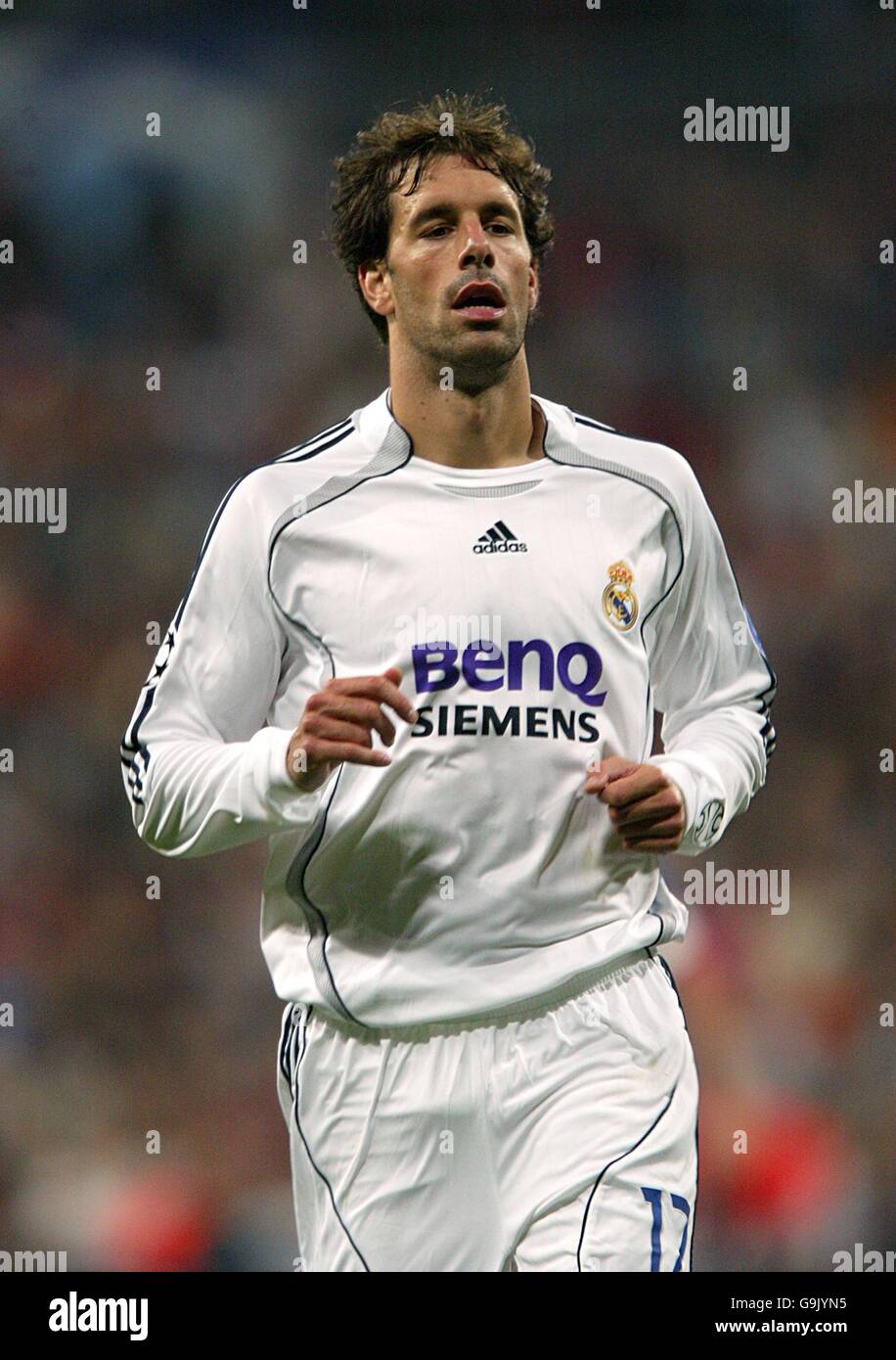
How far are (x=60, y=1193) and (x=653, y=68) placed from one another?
4.20 metres

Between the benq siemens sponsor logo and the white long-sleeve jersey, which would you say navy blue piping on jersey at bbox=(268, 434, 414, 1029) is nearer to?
the white long-sleeve jersey

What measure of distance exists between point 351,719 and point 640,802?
0.56 meters

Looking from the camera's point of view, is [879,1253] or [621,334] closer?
[879,1253]

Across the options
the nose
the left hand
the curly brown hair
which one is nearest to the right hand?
the left hand

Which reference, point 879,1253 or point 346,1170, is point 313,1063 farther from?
point 879,1253

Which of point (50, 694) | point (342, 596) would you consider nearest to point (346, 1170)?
point (342, 596)

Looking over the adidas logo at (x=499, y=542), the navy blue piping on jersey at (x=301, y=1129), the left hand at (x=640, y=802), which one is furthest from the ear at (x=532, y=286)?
the navy blue piping on jersey at (x=301, y=1129)

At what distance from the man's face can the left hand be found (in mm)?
860

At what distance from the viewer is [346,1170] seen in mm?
3369

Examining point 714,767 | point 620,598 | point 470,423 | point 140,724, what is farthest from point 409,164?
point 714,767

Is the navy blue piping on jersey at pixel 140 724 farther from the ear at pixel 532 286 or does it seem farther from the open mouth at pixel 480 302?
the ear at pixel 532 286

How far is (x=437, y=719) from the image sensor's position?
3.35m

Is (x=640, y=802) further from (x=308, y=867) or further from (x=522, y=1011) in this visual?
(x=308, y=867)

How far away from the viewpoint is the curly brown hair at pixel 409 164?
3781 mm
